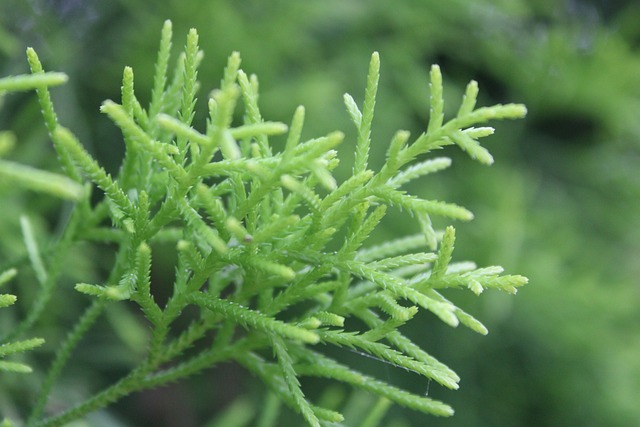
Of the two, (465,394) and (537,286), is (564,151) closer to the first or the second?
(537,286)

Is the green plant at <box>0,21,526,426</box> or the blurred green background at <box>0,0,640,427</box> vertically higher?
the blurred green background at <box>0,0,640,427</box>

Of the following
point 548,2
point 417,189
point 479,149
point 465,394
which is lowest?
point 479,149

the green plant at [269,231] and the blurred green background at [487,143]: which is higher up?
the blurred green background at [487,143]

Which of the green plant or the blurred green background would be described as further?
the blurred green background

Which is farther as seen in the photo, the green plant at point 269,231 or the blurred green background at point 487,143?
the blurred green background at point 487,143

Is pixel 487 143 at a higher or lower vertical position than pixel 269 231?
higher

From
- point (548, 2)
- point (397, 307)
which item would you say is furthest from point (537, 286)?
point (397, 307)

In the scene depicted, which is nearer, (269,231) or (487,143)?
(269,231)

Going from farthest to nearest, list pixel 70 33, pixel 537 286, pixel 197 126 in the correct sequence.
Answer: pixel 537 286 → pixel 197 126 → pixel 70 33
